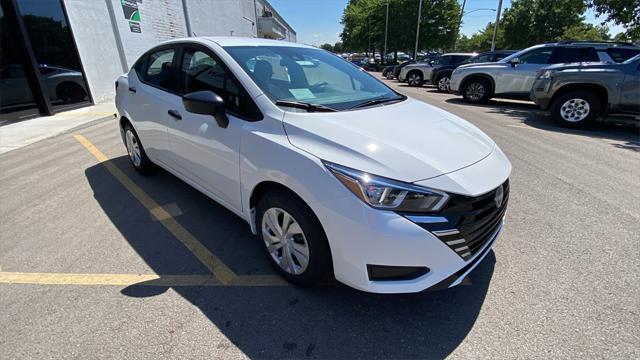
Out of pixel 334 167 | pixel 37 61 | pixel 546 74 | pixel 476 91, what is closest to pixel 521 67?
pixel 476 91

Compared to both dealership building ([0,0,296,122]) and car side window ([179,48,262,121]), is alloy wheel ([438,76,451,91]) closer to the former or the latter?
dealership building ([0,0,296,122])

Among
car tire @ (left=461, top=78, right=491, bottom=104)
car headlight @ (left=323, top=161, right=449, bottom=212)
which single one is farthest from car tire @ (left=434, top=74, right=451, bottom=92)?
car headlight @ (left=323, top=161, right=449, bottom=212)

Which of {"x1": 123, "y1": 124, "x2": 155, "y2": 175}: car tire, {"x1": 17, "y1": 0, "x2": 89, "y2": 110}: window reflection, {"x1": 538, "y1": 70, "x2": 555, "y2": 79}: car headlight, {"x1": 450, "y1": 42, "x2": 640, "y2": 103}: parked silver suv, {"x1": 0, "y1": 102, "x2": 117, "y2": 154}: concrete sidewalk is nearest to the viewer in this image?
{"x1": 123, "y1": 124, "x2": 155, "y2": 175}: car tire

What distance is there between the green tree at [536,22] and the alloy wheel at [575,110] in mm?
37161

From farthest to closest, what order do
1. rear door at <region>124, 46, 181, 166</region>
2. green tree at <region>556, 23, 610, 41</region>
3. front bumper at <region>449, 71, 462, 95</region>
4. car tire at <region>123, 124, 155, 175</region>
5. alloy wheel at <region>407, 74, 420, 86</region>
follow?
1. green tree at <region>556, 23, 610, 41</region>
2. alloy wheel at <region>407, 74, 420, 86</region>
3. front bumper at <region>449, 71, 462, 95</region>
4. car tire at <region>123, 124, 155, 175</region>
5. rear door at <region>124, 46, 181, 166</region>

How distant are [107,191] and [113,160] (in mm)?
1391

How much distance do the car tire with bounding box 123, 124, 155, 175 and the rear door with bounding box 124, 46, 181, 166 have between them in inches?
A: 9.1

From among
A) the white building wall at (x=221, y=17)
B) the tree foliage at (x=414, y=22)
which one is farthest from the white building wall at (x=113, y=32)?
the tree foliage at (x=414, y=22)

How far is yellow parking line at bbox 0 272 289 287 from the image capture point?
2.45 m

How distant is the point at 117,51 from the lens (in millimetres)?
11969

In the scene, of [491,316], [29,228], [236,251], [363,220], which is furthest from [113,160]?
[491,316]

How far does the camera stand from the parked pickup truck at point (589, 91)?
6.20 meters

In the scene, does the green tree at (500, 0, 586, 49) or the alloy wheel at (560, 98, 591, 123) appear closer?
the alloy wheel at (560, 98, 591, 123)

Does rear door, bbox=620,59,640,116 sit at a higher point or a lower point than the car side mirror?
lower
